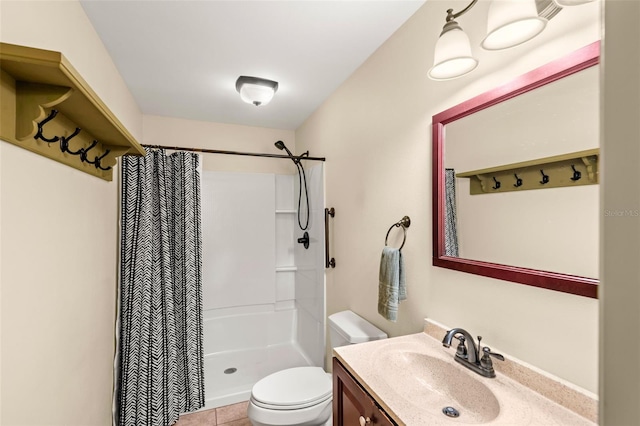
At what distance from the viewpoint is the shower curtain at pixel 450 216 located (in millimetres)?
1263

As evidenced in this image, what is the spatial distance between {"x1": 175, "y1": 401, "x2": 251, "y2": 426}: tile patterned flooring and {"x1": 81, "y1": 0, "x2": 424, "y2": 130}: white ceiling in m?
2.44

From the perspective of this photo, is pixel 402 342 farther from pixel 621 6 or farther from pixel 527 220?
pixel 621 6

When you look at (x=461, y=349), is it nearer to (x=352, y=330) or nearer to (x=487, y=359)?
(x=487, y=359)

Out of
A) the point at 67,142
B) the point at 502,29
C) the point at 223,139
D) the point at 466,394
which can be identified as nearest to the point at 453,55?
the point at 502,29

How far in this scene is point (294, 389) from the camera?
1786 millimetres

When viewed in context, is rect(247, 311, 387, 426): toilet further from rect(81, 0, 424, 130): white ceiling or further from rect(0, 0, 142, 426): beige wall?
rect(81, 0, 424, 130): white ceiling

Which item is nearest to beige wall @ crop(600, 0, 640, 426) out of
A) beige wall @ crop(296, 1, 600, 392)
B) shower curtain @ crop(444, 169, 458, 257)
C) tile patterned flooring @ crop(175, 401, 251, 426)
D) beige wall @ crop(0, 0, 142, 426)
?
beige wall @ crop(296, 1, 600, 392)

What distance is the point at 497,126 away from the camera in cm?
110

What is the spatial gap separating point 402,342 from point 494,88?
1060 mm

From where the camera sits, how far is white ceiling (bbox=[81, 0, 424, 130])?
1.44 m

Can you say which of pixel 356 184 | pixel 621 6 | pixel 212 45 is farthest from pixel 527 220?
pixel 212 45

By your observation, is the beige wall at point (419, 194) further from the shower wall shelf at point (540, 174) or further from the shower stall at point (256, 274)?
the shower stall at point (256, 274)

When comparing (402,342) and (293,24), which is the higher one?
(293,24)

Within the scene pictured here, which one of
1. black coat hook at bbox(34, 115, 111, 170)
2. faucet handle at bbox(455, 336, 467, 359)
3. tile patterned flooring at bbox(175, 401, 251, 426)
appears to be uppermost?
black coat hook at bbox(34, 115, 111, 170)
